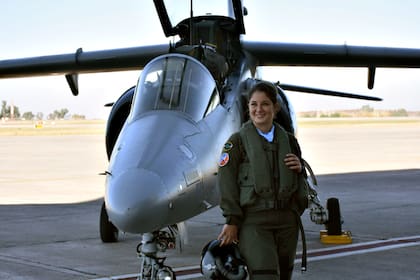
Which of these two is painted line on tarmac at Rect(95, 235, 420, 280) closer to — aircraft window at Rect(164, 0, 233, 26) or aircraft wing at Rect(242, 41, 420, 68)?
aircraft window at Rect(164, 0, 233, 26)

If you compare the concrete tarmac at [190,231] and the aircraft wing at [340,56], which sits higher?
the aircraft wing at [340,56]

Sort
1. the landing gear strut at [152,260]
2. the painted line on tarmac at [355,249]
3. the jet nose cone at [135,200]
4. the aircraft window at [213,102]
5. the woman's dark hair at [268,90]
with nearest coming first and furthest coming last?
1. the woman's dark hair at [268,90]
2. the jet nose cone at [135,200]
3. the landing gear strut at [152,260]
4. the aircraft window at [213,102]
5. the painted line on tarmac at [355,249]

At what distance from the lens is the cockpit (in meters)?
6.98

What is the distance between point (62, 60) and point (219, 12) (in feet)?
12.9

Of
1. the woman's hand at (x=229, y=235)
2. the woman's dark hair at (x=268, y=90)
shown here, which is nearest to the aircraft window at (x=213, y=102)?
the woman's dark hair at (x=268, y=90)

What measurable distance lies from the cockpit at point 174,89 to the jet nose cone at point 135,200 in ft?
4.13

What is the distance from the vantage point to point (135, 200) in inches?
218

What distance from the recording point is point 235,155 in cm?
469

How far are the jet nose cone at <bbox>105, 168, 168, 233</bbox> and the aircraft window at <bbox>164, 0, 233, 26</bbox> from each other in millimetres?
3925

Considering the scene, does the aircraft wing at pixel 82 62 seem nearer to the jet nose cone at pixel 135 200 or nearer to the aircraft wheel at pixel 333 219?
the aircraft wheel at pixel 333 219

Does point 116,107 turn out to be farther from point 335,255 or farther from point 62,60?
point 62,60

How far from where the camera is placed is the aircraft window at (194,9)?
931 cm

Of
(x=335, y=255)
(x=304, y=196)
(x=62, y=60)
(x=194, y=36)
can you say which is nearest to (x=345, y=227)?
(x=335, y=255)

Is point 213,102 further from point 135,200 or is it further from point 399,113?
point 399,113
